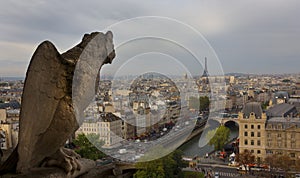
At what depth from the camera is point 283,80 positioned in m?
30.0

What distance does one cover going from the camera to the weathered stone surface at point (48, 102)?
134 centimetres

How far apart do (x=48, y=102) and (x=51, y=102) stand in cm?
1

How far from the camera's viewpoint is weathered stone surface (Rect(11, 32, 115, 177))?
4.38 feet

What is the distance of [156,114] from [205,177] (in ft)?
15.4

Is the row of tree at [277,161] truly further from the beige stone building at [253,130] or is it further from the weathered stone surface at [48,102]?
the weathered stone surface at [48,102]

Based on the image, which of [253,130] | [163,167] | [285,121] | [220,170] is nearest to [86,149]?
[163,167]

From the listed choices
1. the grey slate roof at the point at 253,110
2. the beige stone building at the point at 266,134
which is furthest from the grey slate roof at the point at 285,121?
the grey slate roof at the point at 253,110

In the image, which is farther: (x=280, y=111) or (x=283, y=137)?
(x=280, y=111)

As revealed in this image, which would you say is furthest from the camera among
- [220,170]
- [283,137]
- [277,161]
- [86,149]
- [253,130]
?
[253,130]

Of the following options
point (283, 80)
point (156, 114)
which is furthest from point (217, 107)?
point (283, 80)

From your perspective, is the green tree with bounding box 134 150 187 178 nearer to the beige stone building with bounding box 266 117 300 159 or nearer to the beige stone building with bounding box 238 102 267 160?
the beige stone building with bounding box 238 102 267 160

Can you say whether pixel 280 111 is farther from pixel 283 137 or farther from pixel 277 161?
pixel 277 161

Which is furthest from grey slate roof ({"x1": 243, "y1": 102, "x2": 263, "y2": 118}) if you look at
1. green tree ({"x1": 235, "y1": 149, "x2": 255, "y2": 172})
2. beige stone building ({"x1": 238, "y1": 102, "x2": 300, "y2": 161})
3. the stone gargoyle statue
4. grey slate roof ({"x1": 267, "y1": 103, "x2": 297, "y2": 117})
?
the stone gargoyle statue

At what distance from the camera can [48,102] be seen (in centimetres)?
134
